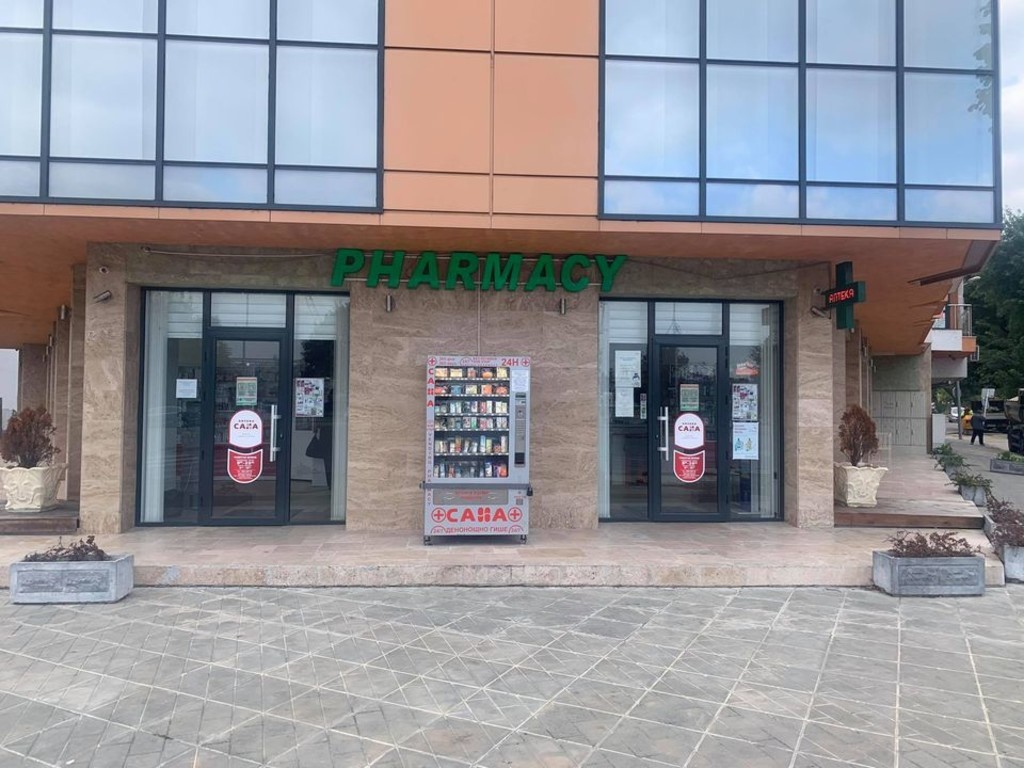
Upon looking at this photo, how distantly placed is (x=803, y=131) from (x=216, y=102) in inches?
268

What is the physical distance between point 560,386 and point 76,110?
6.45 m

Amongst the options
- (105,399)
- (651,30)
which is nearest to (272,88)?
(105,399)

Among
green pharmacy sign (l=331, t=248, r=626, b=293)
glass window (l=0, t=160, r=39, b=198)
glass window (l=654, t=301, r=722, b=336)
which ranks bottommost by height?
glass window (l=654, t=301, r=722, b=336)

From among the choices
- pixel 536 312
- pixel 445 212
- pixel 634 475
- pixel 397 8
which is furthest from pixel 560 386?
pixel 397 8

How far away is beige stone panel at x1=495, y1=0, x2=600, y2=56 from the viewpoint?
8.31m

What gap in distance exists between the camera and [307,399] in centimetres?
959

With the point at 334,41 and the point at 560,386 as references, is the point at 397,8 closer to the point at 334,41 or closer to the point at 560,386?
the point at 334,41

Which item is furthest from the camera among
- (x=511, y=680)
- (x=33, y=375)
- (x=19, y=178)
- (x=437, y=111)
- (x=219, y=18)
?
(x=33, y=375)

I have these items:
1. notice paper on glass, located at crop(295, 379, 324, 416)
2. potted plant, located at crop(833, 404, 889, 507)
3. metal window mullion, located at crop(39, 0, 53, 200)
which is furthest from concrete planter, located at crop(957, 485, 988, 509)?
metal window mullion, located at crop(39, 0, 53, 200)

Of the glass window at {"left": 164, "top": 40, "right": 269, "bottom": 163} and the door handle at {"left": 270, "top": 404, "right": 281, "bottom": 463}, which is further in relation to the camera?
the door handle at {"left": 270, "top": 404, "right": 281, "bottom": 463}

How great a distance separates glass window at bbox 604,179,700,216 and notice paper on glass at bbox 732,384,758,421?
9.67ft

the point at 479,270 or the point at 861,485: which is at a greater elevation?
the point at 479,270

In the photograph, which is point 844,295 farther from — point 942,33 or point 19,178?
point 19,178

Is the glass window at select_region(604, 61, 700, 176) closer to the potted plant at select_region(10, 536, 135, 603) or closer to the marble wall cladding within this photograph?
the marble wall cladding
